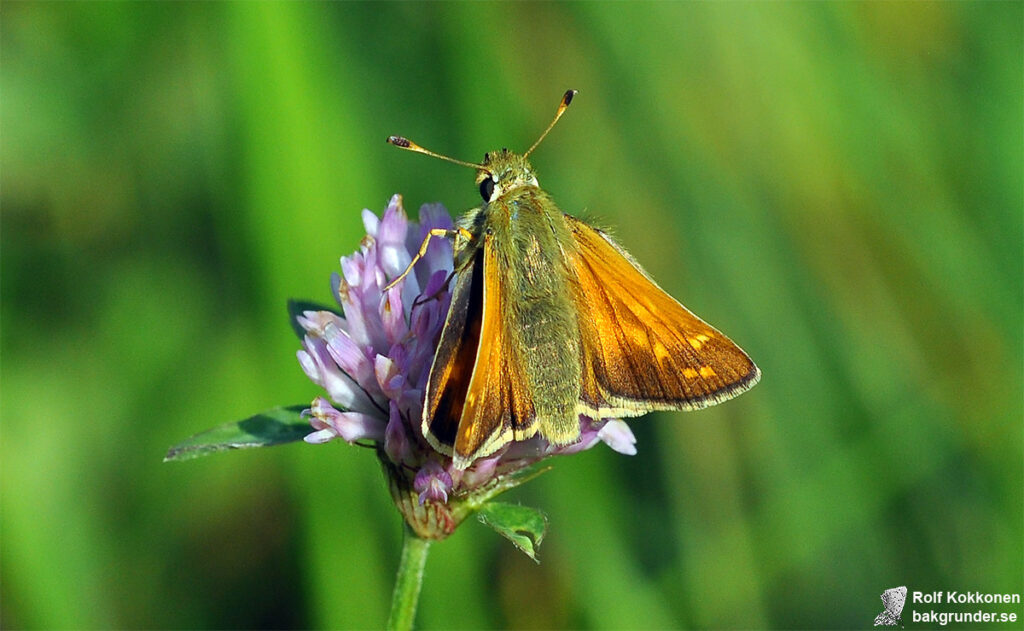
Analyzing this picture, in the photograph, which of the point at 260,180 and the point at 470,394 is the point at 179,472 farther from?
the point at 470,394

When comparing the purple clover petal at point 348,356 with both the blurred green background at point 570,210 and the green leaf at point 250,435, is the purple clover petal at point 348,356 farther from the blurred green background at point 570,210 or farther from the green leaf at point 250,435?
the blurred green background at point 570,210

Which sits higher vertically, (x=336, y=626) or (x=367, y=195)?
(x=367, y=195)

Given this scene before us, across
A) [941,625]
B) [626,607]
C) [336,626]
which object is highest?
[336,626]

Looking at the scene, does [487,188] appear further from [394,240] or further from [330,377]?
[330,377]

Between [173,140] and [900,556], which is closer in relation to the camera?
[900,556]

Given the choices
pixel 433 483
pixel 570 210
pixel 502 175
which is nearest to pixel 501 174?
pixel 502 175

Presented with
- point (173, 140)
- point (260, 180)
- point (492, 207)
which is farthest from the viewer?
point (173, 140)

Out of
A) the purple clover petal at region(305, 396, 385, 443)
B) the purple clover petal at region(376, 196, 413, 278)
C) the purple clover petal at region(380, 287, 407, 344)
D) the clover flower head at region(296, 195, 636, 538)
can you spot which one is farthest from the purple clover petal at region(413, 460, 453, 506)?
the purple clover petal at region(376, 196, 413, 278)

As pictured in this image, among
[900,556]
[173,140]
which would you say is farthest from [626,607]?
[173,140]
